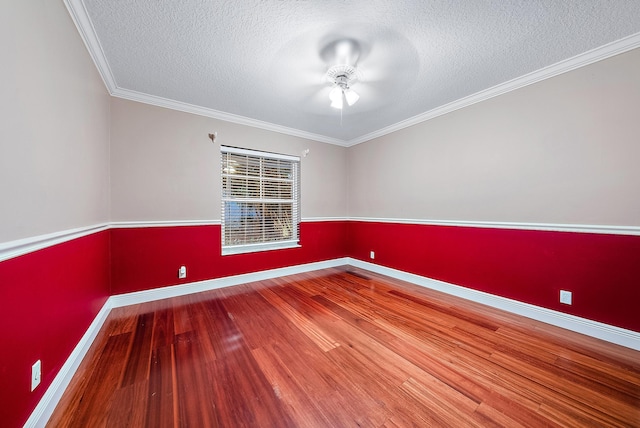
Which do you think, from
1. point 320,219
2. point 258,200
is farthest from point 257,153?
point 320,219

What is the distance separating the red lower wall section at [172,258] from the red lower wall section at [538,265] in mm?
2171

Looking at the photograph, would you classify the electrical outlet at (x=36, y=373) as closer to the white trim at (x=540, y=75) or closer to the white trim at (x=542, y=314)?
the white trim at (x=542, y=314)

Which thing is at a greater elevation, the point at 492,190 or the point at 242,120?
the point at 242,120

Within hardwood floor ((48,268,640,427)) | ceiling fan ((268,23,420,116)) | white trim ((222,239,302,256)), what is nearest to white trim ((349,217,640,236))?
hardwood floor ((48,268,640,427))

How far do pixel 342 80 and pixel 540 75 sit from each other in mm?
1951

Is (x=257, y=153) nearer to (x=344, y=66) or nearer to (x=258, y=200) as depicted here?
(x=258, y=200)

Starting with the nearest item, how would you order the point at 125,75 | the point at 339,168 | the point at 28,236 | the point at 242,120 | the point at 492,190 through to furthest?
the point at 28,236 < the point at 125,75 < the point at 492,190 < the point at 242,120 < the point at 339,168

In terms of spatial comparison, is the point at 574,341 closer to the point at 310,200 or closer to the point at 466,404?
the point at 466,404

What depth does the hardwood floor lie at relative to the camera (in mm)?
1221

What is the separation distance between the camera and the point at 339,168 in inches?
176

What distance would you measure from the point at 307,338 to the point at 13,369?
1.61 m

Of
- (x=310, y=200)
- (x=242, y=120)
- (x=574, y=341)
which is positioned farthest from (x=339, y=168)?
(x=574, y=341)

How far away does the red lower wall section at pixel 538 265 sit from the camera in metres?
1.87

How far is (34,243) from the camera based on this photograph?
1.10 metres
